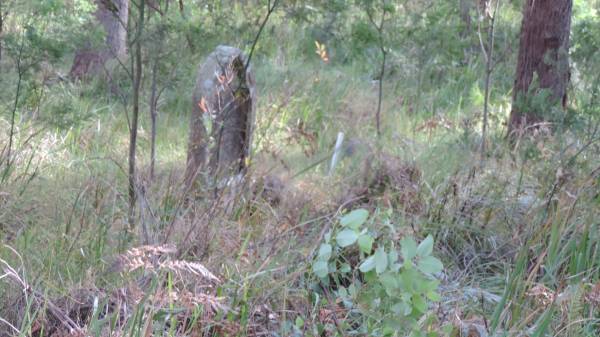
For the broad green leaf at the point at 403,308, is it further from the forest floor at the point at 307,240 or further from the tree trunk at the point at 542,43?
the tree trunk at the point at 542,43

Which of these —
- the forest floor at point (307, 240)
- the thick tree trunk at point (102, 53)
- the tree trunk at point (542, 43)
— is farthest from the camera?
the thick tree trunk at point (102, 53)

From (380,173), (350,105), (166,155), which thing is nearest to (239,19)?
(350,105)

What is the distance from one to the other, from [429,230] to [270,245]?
1056 millimetres

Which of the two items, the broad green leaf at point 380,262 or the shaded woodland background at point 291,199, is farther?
the shaded woodland background at point 291,199

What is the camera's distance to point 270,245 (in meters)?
4.46

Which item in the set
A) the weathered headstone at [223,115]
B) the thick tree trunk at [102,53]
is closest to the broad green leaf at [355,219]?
the weathered headstone at [223,115]

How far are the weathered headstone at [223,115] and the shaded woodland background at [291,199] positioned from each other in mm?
63

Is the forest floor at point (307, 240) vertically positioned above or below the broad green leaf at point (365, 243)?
below

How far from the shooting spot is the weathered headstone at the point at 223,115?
19.6 ft

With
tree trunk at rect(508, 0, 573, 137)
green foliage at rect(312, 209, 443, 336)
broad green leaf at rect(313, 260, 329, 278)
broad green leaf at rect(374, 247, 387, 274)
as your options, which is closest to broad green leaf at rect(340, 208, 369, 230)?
green foliage at rect(312, 209, 443, 336)

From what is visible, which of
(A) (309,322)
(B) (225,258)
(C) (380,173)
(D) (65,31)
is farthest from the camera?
(C) (380,173)

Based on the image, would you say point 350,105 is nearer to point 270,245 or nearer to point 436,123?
point 436,123

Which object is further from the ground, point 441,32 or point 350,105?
point 441,32

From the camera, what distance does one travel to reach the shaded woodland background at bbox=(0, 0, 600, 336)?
11.4 ft
